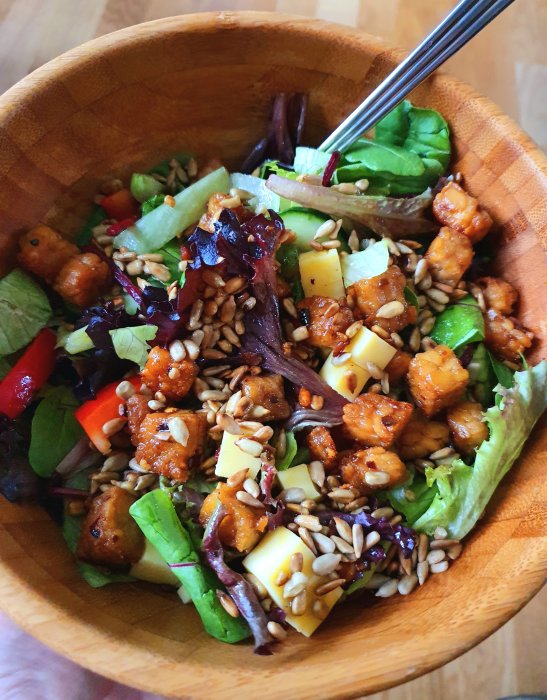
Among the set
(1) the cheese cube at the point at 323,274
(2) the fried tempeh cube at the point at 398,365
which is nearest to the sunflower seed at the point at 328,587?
(2) the fried tempeh cube at the point at 398,365

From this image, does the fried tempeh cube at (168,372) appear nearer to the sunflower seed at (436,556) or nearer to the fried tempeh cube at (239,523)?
the fried tempeh cube at (239,523)

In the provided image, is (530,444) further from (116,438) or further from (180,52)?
(180,52)

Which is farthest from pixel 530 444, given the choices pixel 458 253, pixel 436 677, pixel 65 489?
pixel 65 489

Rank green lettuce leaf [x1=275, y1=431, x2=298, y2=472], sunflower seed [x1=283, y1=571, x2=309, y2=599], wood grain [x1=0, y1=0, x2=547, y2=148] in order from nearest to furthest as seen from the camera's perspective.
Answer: sunflower seed [x1=283, y1=571, x2=309, y2=599], green lettuce leaf [x1=275, y1=431, x2=298, y2=472], wood grain [x1=0, y1=0, x2=547, y2=148]

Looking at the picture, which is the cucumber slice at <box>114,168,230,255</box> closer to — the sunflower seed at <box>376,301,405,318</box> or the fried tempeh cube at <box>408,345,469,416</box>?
the sunflower seed at <box>376,301,405,318</box>

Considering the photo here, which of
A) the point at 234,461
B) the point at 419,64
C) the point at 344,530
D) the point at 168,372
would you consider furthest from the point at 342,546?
the point at 419,64

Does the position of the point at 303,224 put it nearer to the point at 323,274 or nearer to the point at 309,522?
the point at 323,274

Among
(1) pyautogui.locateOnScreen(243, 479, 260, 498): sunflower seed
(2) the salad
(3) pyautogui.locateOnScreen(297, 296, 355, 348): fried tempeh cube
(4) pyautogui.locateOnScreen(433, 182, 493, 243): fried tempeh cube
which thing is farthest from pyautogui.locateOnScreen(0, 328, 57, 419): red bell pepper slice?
(4) pyautogui.locateOnScreen(433, 182, 493, 243): fried tempeh cube
